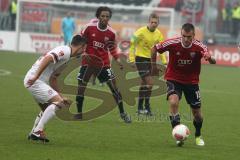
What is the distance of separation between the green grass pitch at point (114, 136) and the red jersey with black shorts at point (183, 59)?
118 cm

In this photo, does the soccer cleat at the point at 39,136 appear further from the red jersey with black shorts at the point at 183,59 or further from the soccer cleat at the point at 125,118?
the soccer cleat at the point at 125,118

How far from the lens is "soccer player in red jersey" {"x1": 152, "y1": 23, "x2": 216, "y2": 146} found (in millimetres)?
13094

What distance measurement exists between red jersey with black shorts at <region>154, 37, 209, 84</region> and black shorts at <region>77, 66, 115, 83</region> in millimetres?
3441

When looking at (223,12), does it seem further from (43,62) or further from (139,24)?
(43,62)

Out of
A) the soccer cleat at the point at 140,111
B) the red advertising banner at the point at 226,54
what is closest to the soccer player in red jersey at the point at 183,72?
the soccer cleat at the point at 140,111

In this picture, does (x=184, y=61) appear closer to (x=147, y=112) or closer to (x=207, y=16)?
(x=147, y=112)

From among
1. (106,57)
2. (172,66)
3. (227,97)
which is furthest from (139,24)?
(172,66)

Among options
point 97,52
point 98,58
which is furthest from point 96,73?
point 97,52

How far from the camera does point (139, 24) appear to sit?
134ft

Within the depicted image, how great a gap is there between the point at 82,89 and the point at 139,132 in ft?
8.51

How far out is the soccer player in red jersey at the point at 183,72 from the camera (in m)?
13.1

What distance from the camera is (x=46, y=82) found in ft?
42.5

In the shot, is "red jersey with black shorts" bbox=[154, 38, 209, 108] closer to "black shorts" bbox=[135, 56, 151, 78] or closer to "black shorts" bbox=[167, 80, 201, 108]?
"black shorts" bbox=[167, 80, 201, 108]

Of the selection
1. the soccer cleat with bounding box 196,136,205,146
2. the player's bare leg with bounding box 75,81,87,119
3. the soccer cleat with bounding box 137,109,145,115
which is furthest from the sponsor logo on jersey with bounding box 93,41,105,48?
the soccer cleat with bounding box 196,136,205,146
